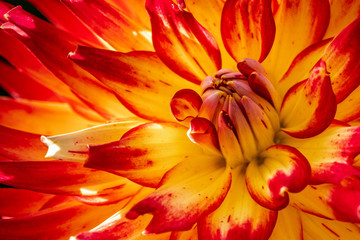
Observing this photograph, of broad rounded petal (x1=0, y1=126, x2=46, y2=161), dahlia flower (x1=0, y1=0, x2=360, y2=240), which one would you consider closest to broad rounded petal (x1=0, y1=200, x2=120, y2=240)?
dahlia flower (x1=0, y1=0, x2=360, y2=240)

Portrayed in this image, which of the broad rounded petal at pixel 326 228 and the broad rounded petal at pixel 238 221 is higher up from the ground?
the broad rounded petal at pixel 238 221

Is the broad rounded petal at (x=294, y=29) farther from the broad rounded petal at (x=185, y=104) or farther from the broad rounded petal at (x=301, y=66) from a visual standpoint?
the broad rounded petal at (x=185, y=104)

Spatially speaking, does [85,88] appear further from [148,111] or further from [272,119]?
[272,119]

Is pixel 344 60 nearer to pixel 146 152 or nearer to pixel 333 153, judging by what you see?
pixel 333 153

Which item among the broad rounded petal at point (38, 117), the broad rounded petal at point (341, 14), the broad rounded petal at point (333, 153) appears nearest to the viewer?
the broad rounded petal at point (333, 153)

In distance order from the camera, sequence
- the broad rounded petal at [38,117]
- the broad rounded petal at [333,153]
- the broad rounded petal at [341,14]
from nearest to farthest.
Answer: the broad rounded petal at [333,153] → the broad rounded petal at [341,14] → the broad rounded petal at [38,117]

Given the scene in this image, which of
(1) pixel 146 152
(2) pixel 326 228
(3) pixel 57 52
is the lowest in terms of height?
(2) pixel 326 228

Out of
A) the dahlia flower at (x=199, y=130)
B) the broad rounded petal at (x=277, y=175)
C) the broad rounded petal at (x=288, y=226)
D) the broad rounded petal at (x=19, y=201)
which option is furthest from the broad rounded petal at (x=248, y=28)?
the broad rounded petal at (x=19, y=201)

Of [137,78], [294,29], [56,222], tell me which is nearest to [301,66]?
[294,29]
